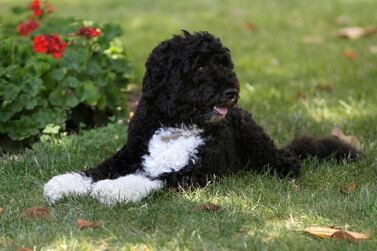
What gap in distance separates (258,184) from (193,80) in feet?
3.01

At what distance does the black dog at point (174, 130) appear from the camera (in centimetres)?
482

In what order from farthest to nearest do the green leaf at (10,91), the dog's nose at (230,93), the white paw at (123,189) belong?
the green leaf at (10,91)
the dog's nose at (230,93)
the white paw at (123,189)

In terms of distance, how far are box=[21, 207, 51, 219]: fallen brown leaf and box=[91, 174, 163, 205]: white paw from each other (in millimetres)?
339

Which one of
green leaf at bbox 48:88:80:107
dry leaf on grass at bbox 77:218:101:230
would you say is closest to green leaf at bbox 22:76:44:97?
green leaf at bbox 48:88:80:107

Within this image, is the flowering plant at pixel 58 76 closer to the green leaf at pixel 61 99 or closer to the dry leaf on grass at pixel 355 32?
the green leaf at pixel 61 99

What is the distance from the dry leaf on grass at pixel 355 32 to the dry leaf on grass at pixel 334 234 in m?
7.50

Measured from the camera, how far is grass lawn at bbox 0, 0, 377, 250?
4137 millimetres

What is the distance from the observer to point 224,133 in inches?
209

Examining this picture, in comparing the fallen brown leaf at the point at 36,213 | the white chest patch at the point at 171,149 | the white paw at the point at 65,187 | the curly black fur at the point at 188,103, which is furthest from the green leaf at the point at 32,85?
the fallen brown leaf at the point at 36,213

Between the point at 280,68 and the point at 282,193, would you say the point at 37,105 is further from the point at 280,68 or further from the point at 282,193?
the point at 280,68

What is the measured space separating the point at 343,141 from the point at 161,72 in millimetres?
1929

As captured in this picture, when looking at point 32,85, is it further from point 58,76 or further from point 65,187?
point 65,187

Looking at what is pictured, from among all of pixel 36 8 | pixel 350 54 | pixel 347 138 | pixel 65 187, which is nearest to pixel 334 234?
pixel 65 187

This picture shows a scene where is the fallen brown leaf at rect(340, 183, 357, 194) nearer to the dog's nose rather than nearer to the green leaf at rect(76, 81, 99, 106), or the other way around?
the dog's nose
